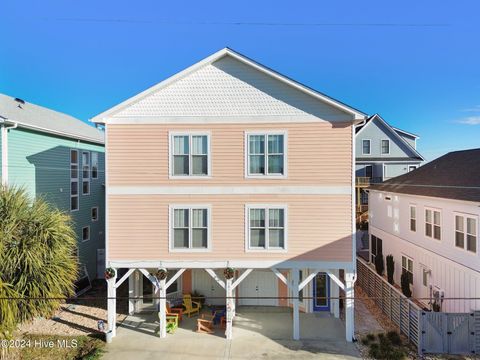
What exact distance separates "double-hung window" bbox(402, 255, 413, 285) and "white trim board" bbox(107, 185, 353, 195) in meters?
6.67

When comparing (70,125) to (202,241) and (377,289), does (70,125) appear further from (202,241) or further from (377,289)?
(377,289)

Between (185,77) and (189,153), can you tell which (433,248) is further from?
(185,77)

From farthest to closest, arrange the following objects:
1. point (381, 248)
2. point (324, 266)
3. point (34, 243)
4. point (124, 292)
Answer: point (381, 248) < point (124, 292) < point (324, 266) < point (34, 243)

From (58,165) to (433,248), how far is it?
58.5ft

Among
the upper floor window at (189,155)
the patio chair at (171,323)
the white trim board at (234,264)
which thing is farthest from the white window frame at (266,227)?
the patio chair at (171,323)

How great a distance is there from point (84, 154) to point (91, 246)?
5267 millimetres

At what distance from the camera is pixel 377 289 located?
41.9ft

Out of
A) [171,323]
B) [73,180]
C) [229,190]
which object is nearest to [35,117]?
[73,180]

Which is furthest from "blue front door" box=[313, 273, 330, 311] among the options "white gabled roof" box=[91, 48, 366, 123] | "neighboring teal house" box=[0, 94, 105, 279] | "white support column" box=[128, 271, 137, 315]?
"neighboring teal house" box=[0, 94, 105, 279]

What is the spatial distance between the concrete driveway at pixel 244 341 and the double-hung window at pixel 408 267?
4828mm

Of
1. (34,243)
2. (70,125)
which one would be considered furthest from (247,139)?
(70,125)

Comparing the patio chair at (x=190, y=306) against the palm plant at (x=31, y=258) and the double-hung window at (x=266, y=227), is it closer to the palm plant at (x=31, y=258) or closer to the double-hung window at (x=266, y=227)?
the double-hung window at (x=266, y=227)

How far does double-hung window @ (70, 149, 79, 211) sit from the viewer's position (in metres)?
15.6

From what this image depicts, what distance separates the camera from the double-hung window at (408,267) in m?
14.0
